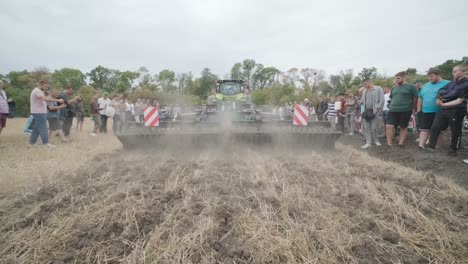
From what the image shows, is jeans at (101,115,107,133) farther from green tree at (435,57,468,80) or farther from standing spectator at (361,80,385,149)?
green tree at (435,57,468,80)

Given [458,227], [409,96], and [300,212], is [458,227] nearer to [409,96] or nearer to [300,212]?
[300,212]

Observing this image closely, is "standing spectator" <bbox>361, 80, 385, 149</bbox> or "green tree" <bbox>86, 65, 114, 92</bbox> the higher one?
"green tree" <bbox>86, 65, 114, 92</bbox>

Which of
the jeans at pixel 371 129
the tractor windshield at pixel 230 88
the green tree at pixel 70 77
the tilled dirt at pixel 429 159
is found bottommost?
the tilled dirt at pixel 429 159

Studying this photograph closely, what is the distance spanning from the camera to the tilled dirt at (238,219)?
1.82 meters

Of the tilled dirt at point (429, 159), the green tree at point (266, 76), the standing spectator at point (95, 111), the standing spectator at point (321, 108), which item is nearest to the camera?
the tilled dirt at point (429, 159)

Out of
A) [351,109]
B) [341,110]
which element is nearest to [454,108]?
[351,109]

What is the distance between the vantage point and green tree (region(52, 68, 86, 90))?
2537 inches

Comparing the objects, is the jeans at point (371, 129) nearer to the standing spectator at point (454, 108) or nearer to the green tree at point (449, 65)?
the standing spectator at point (454, 108)

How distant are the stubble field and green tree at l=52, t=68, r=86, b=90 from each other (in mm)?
72580

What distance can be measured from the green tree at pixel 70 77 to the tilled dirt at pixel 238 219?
2868 inches

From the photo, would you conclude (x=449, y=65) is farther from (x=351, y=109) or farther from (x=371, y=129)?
(x=371, y=129)

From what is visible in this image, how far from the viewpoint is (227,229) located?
2.13 m

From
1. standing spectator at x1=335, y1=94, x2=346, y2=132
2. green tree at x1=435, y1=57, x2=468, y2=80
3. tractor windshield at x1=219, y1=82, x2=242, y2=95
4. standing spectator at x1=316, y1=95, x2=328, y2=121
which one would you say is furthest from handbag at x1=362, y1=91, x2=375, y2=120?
green tree at x1=435, y1=57, x2=468, y2=80

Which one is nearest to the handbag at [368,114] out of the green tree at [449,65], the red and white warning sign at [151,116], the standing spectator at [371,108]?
the standing spectator at [371,108]
